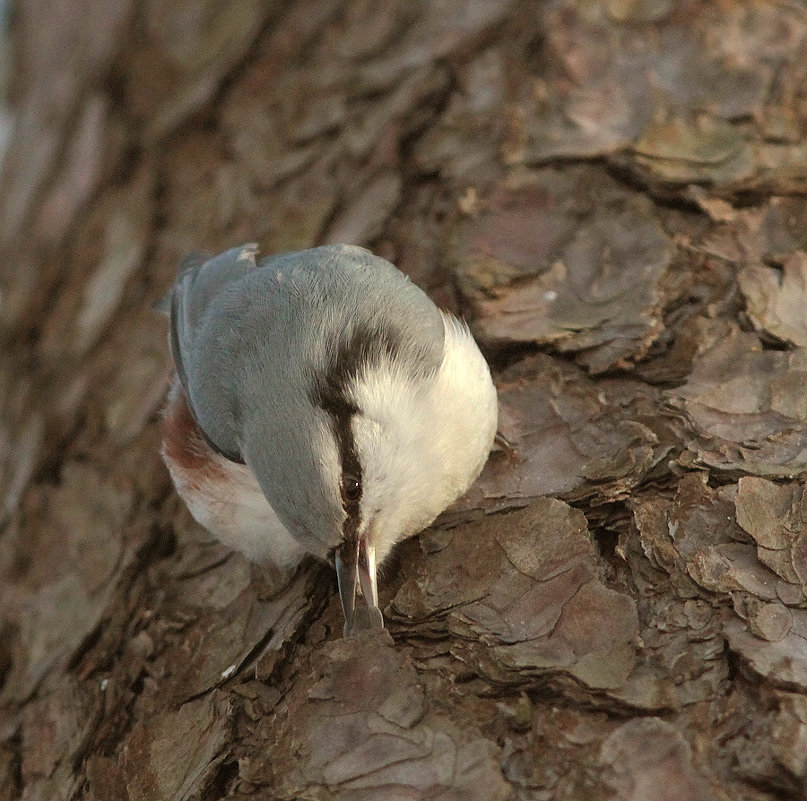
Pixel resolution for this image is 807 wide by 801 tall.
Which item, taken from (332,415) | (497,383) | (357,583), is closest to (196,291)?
(332,415)

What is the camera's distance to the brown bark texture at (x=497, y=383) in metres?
1.91

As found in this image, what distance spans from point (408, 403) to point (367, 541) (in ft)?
1.40

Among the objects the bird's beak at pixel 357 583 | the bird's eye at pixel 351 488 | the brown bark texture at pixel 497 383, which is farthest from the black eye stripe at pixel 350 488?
the brown bark texture at pixel 497 383

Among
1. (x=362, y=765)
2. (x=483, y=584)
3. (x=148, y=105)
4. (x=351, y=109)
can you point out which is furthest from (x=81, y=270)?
(x=362, y=765)

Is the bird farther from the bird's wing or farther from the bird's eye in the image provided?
the bird's wing

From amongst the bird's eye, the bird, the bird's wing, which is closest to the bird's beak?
the bird

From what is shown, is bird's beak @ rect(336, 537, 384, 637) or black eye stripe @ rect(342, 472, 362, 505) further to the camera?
black eye stripe @ rect(342, 472, 362, 505)

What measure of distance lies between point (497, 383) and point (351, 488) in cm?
63

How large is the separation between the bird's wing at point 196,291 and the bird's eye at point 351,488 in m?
0.81

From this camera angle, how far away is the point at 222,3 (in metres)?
4.10

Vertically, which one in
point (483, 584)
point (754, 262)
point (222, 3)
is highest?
point (222, 3)

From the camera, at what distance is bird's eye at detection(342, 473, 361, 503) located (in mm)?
2445

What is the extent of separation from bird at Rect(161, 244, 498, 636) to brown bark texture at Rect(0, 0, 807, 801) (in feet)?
0.39

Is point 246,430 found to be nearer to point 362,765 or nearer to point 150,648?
point 150,648
